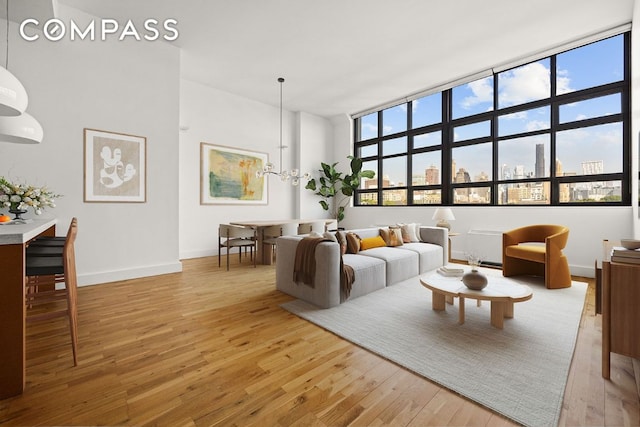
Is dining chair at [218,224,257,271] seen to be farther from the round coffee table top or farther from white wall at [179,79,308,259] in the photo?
the round coffee table top

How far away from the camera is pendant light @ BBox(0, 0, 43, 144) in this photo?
1.57 m

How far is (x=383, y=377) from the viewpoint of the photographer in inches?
71.0

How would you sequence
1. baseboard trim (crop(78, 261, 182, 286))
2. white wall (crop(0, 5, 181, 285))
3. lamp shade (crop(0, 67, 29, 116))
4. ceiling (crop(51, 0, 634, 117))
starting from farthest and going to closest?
baseboard trim (crop(78, 261, 182, 286)) < ceiling (crop(51, 0, 634, 117)) < white wall (crop(0, 5, 181, 285)) < lamp shade (crop(0, 67, 29, 116))

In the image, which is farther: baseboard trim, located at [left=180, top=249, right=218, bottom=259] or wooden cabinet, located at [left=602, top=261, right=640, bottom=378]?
baseboard trim, located at [left=180, top=249, right=218, bottom=259]

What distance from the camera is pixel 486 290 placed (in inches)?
101

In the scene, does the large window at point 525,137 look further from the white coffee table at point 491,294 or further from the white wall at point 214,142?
the white coffee table at point 491,294

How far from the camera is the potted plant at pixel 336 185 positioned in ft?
24.6

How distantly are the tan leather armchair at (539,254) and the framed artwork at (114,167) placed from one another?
5426mm

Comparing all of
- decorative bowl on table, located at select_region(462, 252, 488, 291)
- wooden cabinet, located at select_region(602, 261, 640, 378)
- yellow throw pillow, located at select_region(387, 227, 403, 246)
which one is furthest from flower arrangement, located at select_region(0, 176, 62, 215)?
wooden cabinet, located at select_region(602, 261, 640, 378)

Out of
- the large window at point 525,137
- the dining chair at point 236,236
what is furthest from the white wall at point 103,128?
the large window at point 525,137

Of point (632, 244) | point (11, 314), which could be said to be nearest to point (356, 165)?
point (632, 244)

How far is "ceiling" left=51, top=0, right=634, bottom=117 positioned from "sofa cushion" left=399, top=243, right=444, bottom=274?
3.11 meters

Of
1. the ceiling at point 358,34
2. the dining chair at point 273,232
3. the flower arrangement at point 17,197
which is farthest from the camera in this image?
the dining chair at point 273,232

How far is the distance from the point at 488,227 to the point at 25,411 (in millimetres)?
6125
